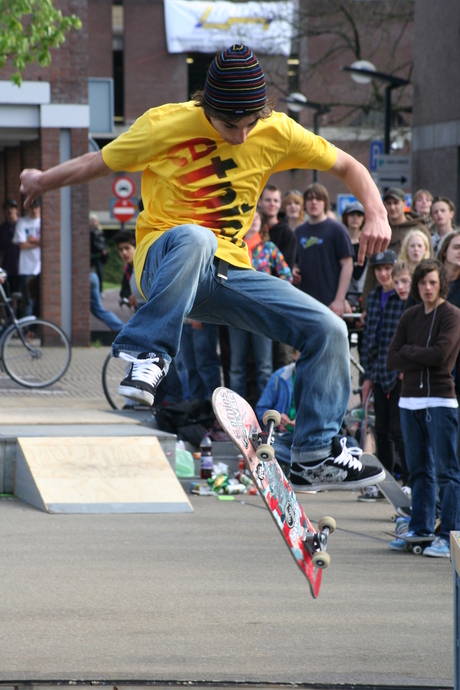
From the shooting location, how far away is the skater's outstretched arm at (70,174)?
13.6ft

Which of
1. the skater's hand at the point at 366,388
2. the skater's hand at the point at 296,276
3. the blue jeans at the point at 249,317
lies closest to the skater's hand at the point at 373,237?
the blue jeans at the point at 249,317

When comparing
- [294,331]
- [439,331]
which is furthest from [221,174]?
[439,331]

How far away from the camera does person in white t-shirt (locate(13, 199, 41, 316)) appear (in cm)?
1691

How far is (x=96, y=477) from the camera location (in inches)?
332

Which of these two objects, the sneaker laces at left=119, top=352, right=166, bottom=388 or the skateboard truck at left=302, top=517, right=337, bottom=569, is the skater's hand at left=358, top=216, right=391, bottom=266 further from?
the skateboard truck at left=302, top=517, right=337, bottom=569

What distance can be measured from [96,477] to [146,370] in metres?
4.77

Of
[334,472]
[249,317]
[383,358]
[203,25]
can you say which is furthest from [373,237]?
[203,25]

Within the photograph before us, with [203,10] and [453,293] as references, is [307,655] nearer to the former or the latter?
[453,293]

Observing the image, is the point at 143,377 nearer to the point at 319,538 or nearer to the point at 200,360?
the point at 319,538

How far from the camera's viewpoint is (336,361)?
14.1 feet

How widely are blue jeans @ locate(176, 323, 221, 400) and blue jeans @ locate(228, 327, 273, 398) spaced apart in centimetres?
30

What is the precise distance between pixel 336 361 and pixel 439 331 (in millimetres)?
2939

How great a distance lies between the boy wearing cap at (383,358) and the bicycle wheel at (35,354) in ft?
16.3

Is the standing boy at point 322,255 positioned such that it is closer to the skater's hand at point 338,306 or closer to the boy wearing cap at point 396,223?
the skater's hand at point 338,306
